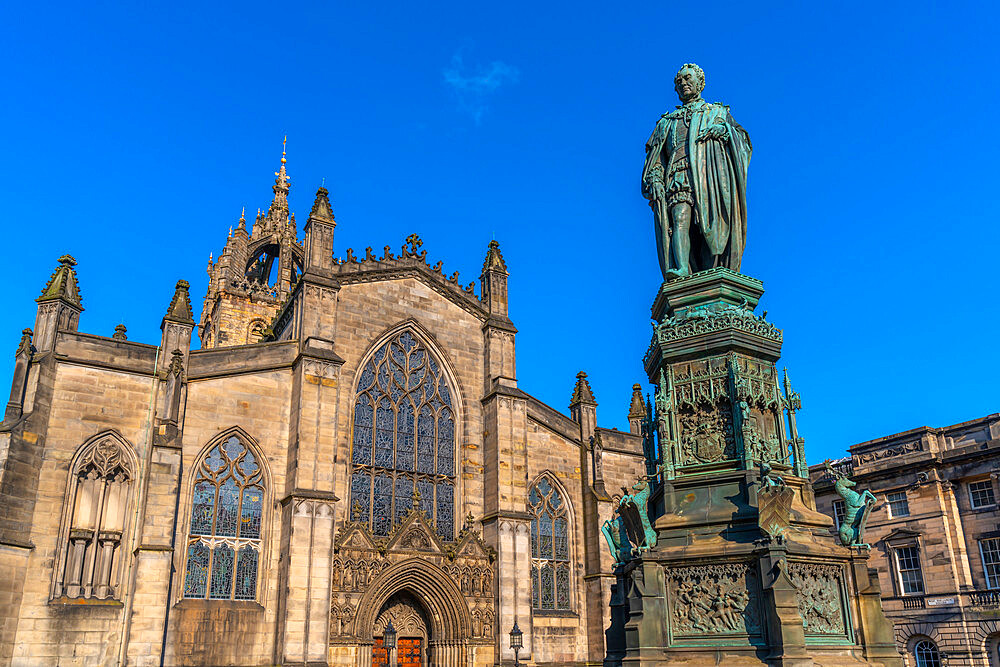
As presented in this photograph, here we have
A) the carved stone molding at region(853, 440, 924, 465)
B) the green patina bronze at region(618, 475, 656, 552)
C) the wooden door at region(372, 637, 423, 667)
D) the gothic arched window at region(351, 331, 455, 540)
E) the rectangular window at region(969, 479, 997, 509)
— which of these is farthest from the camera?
the carved stone molding at region(853, 440, 924, 465)

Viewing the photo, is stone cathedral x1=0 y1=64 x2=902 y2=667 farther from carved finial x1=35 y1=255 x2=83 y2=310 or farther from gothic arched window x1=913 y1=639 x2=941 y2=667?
gothic arched window x1=913 y1=639 x2=941 y2=667

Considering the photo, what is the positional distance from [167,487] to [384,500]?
6.56m

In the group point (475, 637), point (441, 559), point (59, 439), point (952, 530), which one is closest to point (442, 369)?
point (441, 559)

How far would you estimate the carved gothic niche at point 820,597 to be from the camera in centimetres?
656

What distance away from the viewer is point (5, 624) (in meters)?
18.8

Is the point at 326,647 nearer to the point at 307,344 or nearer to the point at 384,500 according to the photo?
the point at 384,500

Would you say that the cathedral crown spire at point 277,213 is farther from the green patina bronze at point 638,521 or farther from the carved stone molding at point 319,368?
the green patina bronze at point 638,521

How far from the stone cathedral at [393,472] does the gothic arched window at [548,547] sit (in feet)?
0.24

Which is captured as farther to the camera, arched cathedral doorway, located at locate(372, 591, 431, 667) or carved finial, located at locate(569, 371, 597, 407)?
A: carved finial, located at locate(569, 371, 597, 407)

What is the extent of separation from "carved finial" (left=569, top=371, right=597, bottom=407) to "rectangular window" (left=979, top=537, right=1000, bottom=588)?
16.1 metres

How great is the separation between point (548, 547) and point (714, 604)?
2109 centimetres

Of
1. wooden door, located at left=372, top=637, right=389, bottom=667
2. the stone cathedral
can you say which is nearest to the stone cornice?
the stone cathedral

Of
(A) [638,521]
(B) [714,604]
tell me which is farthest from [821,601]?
(A) [638,521]

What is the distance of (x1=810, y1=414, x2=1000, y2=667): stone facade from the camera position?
101 ft
